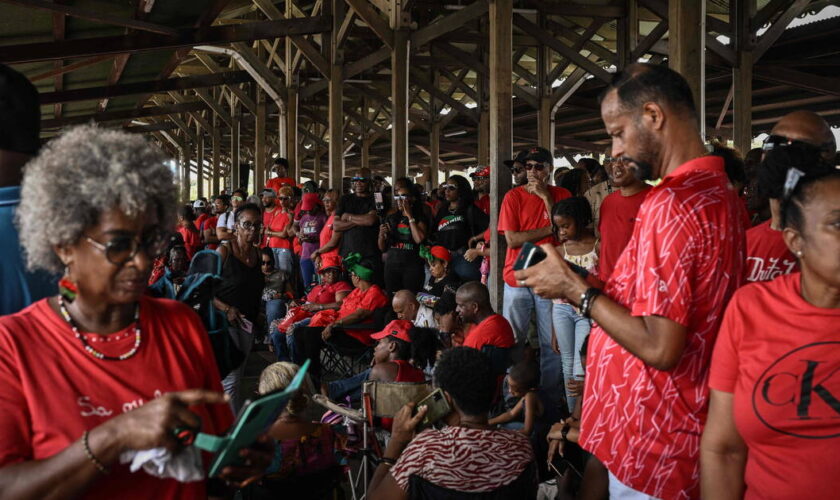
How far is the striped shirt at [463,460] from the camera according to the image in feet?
8.96

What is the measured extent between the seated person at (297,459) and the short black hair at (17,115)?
1802mm

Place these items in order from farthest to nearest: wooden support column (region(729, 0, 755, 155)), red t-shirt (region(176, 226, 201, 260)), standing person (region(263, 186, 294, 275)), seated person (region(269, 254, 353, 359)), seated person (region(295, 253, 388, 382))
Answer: red t-shirt (region(176, 226, 201, 260)), standing person (region(263, 186, 294, 275)), wooden support column (region(729, 0, 755, 155)), seated person (region(269, 254, 353, 359)), seated person (region(295, 253, 388, 382))

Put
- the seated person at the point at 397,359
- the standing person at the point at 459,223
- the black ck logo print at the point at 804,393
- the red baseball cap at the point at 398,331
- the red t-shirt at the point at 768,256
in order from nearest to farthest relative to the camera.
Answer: the black ck logo print at the point at 804,393 → the red t-shirt at the point at 768,256 → the seated person at the point at 397,359 → the red baseball cap at the point at 398,331 → the standing person at the point at 459,223

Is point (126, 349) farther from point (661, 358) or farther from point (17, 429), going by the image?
point (661, 358)

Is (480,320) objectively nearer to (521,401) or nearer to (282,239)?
(521,401)

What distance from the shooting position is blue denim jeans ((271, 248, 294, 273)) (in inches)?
367

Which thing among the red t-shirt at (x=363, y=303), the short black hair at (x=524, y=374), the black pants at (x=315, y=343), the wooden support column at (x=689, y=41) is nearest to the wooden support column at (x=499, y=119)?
the red t-shirt at (x=363, y=303)

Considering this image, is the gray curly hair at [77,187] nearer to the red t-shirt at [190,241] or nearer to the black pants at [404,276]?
the black pants at [404,276]

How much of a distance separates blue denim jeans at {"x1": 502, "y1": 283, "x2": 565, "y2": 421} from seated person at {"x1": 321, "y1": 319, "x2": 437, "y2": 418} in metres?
0.58

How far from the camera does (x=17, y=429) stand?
1387mm

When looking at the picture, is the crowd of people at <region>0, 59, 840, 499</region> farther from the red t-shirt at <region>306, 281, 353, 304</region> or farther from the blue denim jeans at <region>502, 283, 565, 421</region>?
the red t-shirt at <region>306, 281, 353, 304</region>

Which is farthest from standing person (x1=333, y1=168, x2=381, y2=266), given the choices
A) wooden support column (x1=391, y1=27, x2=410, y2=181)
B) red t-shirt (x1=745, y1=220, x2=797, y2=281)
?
red t-shirt (x1=745, y1=220, x2=797, y2=281)

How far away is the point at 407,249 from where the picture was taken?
280 inches

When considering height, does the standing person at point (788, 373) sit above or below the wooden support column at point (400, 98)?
below
